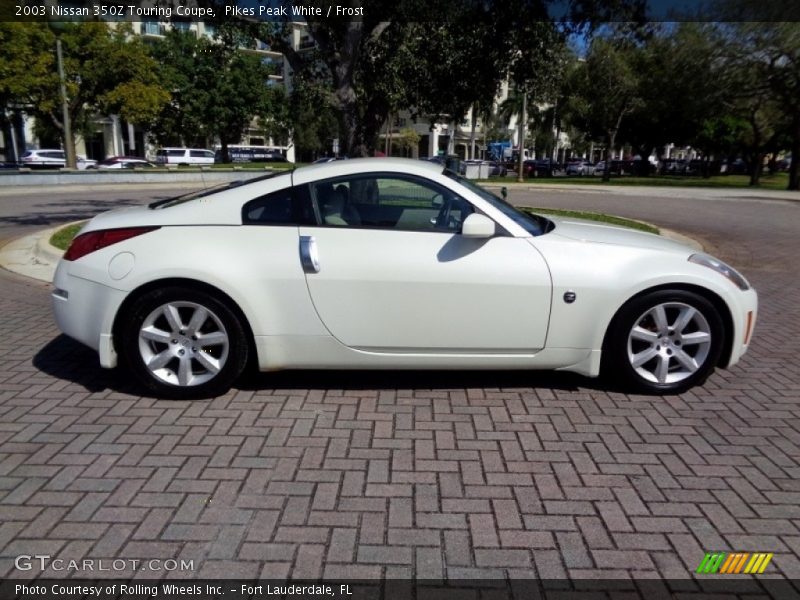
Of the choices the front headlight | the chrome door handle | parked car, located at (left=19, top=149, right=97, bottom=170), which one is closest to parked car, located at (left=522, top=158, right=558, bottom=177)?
parked car, located at (left=19, top=149, right=97, bottom=170)

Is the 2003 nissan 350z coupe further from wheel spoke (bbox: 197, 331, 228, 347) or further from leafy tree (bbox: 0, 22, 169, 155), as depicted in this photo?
leafy tree (bbox: 0, 22, 169, 155)

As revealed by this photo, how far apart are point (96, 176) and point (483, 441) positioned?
30.3m

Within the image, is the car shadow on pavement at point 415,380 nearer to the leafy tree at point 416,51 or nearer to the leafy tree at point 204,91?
the leafy tree at point 416,51

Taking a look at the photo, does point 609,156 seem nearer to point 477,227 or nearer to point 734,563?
point 477,227

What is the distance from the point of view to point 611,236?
414cm

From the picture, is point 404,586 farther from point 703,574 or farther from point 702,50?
point 702,50

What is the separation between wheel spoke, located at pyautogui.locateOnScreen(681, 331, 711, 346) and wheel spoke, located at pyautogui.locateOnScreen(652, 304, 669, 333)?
14 centimetres

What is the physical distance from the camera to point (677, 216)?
1619cm

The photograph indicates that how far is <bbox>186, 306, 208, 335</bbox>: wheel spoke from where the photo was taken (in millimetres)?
3799

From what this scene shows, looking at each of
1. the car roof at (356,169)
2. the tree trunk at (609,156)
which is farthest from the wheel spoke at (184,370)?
the tree trunk at (609,156)

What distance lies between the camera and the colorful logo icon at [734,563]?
2404mm

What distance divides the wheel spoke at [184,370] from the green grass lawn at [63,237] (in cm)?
617

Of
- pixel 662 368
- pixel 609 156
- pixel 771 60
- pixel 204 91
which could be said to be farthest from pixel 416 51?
pixel 204 91

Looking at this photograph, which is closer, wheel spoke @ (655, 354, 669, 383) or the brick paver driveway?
the brick paver driveway
